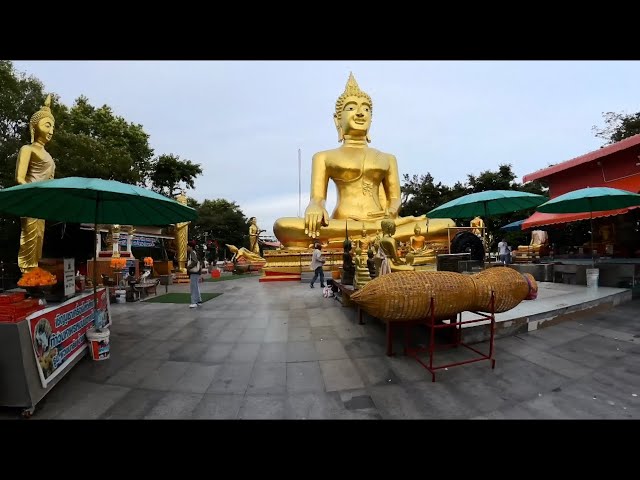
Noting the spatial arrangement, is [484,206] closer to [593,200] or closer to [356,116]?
Answer: [593,200]

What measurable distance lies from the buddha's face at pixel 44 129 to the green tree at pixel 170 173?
20.1 m

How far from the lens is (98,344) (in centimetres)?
404

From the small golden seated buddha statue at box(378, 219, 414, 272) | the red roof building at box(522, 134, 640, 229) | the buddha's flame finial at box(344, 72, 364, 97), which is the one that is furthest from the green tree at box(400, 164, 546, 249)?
the small golden seated buddha statue at box(378, 219, 414, 272)

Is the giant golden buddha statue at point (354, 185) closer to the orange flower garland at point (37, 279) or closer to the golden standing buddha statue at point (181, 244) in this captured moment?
the golden standing buddha statue at point (181, 244)

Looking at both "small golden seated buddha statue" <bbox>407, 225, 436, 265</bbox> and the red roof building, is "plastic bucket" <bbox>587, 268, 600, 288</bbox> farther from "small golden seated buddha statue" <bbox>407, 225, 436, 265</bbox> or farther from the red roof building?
"small golden seated buddha statue" <bbox>407, 225, 436, 265</bbox>

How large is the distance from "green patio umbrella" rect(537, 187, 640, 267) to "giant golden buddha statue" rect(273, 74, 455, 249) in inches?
185

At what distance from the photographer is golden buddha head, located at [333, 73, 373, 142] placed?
13.3 metres

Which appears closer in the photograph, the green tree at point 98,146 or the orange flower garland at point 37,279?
the orange flower garland at point 37,279

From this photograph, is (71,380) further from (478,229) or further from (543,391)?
(478,229)

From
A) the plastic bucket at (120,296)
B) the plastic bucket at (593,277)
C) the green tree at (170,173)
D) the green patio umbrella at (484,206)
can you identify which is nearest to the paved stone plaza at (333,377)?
the plastic bucket at (593,277)

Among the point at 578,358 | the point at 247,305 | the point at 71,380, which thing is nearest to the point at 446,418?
the point at 578,358

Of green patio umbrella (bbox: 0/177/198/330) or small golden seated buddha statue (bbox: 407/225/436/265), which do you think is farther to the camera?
small golden seated buddha statue (bbox: 407/225/436/265)

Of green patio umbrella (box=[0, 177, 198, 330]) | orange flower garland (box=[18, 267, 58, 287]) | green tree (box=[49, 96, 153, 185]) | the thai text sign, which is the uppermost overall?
green tree (box=[49, 96, 153, 185])

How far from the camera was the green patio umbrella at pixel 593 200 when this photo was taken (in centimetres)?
684
